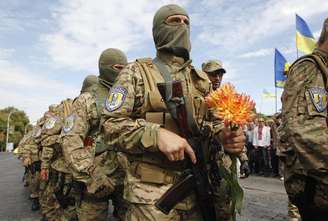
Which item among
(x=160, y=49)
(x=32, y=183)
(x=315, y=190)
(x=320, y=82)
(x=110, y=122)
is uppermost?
(x=160, y=49)

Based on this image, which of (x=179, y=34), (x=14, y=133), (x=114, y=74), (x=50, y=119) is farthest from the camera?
(x=14, y=133)

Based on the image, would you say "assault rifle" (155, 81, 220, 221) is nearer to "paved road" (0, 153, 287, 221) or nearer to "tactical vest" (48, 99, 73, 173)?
"tactical vest" (48, 99, 73, 173)

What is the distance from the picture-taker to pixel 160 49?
2.76 meters

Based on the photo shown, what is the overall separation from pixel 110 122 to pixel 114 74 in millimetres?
2156

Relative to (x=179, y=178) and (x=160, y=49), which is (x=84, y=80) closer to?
(x=160, y=49)

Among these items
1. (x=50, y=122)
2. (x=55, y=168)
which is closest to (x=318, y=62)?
(x=55, y=168)

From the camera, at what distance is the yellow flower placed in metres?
2.08

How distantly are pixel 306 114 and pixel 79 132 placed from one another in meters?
2.37

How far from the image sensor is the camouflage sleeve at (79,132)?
393 centimetres

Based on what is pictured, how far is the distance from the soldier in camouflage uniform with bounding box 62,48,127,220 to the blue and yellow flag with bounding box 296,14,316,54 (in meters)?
8.71

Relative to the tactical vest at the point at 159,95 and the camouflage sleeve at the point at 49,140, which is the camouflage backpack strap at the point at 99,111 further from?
the camouflage sleeve at the point at 49,140

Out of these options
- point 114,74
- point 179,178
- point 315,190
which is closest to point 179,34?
point 179,178

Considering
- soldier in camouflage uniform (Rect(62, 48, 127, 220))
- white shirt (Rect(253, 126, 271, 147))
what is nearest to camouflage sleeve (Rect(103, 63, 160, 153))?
soldier in camouflage uniform (Rect(62, 48, 127, 220))

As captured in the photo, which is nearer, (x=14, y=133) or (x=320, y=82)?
(x=320, y=82)
